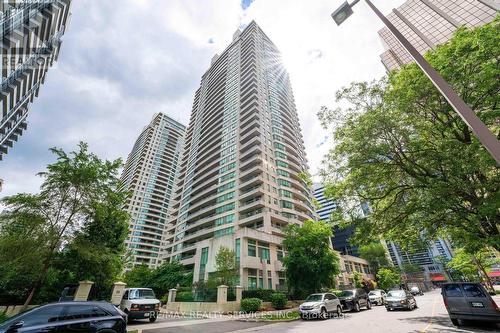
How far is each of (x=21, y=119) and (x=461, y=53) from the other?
2423 inches

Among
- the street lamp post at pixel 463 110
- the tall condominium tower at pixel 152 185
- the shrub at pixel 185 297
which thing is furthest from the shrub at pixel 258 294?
the tall condominium tower at pixel 152 185

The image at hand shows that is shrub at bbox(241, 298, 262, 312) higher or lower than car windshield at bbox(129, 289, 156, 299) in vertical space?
lower

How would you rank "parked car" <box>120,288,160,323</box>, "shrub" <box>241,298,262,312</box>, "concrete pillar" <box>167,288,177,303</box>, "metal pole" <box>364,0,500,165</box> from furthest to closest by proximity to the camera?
"concrete pillar" <box>167,288,177,303</box> < "shrub" <box>241,298,262,312</box> < "parked car" <box>120,288,160,323</box> < "metal pole" <box>364,0,500,165</box>

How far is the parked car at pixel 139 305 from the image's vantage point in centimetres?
1285

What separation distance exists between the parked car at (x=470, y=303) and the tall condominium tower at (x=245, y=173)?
23.2 m

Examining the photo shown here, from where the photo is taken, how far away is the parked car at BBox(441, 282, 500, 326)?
30.1 ft

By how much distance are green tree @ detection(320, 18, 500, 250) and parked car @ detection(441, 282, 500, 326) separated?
2.26 metres

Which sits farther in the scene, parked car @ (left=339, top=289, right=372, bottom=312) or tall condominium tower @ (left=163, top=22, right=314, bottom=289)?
tall condominium tower @ (left=163, top=22, right=314, bottom=289)

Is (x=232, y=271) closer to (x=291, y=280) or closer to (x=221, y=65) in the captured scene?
(x=291, y=280)

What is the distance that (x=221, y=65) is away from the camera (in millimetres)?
75562

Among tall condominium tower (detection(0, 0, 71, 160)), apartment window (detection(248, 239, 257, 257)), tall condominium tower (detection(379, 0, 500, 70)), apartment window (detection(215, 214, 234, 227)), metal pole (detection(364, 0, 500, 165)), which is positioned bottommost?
metal pole (detection(364, 0, 500, 165))

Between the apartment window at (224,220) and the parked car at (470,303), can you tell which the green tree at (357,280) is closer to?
the apartment window at (224,220)

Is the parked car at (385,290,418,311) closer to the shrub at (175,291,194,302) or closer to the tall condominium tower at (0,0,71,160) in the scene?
the shrub at (175,291,194,302)

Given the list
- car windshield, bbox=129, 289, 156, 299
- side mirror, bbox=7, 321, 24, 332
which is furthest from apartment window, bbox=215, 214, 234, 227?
side mirror, bbox=7, 321, 24, 332
